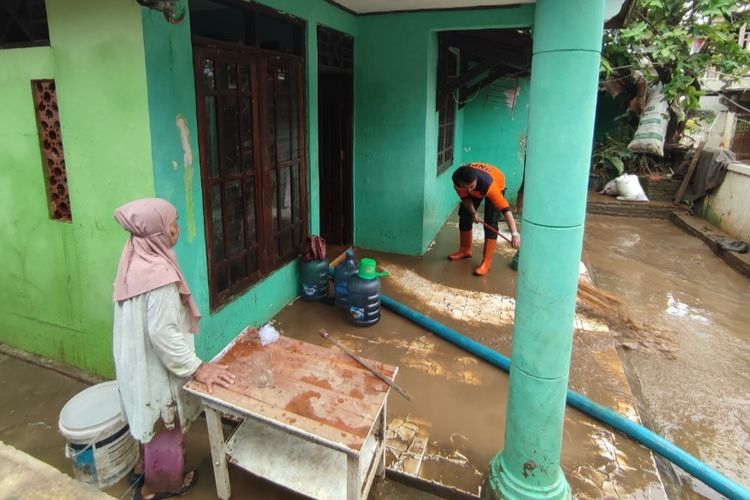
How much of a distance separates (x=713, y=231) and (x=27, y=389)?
10777 millimetres

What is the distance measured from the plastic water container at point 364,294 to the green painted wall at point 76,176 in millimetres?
2146

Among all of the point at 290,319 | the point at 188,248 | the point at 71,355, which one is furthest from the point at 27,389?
the point at 290,319

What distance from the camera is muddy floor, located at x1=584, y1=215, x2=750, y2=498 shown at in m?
3.49

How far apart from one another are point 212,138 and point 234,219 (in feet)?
2.42

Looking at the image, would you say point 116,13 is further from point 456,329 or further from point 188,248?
point 456,329

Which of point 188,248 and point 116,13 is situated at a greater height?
point 116,13

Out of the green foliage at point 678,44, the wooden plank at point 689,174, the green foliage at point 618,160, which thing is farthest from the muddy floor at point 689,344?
the green foliage at point 678,44

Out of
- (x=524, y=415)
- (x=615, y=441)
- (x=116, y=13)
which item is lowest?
(x=615, y=441)

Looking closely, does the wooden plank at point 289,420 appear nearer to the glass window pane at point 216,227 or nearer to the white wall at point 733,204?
the glass window pane at point 216,227

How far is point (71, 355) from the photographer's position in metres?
3.95

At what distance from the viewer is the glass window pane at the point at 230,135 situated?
388 centimetres

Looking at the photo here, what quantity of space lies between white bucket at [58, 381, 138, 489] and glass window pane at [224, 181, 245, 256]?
161 centimetres

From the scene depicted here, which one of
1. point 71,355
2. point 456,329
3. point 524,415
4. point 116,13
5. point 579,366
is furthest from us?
point 456,329

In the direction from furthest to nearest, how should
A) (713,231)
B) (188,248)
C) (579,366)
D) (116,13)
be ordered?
(713,231), (579,366), (188,248), (116,13)
